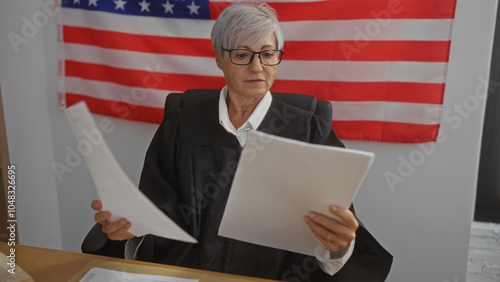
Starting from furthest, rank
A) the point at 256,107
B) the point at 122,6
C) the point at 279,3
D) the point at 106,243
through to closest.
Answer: the point at 122,6 → the point at 279,3 → the point at 256,107 → the point at 106,243

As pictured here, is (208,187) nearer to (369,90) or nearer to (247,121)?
(247,121)

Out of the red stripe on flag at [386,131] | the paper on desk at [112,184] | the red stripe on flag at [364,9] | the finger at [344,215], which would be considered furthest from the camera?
the red stripe on flag at [386,131]

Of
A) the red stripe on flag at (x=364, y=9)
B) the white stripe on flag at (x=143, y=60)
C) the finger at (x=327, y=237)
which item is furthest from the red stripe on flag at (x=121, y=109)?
the finger at (x=327, y=237)

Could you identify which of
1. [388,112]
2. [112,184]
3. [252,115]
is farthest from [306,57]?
[112,184]

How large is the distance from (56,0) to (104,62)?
38cm

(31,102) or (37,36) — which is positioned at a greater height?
(37,36)

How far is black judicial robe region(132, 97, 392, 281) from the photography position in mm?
1232

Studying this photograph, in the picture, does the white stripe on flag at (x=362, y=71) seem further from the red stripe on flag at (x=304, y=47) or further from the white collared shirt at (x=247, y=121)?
the white collared shirt at (x=247, y=121)

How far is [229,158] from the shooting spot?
1282 mm

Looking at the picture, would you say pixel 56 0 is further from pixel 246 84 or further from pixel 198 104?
pixel 246 84

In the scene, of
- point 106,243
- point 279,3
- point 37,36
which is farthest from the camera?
point 37,36

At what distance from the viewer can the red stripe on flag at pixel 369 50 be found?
175 cm

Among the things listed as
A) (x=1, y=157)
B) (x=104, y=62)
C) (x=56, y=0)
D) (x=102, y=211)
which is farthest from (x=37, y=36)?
(x=102, y=211)

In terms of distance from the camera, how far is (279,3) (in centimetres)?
186
